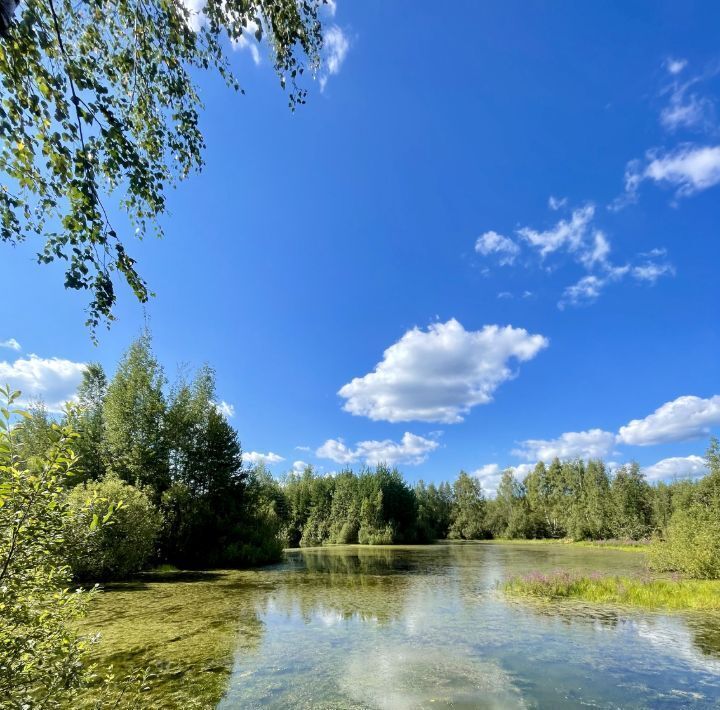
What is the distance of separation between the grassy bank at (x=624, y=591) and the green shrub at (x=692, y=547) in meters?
1.17

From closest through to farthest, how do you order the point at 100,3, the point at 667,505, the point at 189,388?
1. the point at 100,3
2. the point at 189,388
3. the point at 667,505

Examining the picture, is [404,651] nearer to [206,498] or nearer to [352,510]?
[206,498]

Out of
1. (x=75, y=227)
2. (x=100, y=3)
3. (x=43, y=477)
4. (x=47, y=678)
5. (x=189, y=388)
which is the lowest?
(x=47, y=678)

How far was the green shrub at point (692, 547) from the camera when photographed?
1914 cm

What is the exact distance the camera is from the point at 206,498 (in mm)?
34688

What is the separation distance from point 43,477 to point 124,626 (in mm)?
11821

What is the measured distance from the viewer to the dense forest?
20.6 meters

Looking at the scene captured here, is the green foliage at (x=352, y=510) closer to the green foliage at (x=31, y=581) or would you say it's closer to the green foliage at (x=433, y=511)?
the green foliage at (x=433, y=511)

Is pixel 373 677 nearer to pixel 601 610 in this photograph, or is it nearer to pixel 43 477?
pixel 43 477

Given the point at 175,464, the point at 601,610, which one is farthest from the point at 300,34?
the point at 175,464

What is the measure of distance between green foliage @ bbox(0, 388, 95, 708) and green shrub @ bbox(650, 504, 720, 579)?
24.7 meters

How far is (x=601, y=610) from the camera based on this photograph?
14.4m

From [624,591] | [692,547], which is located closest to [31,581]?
[624,591]

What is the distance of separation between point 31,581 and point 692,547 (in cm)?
2556
